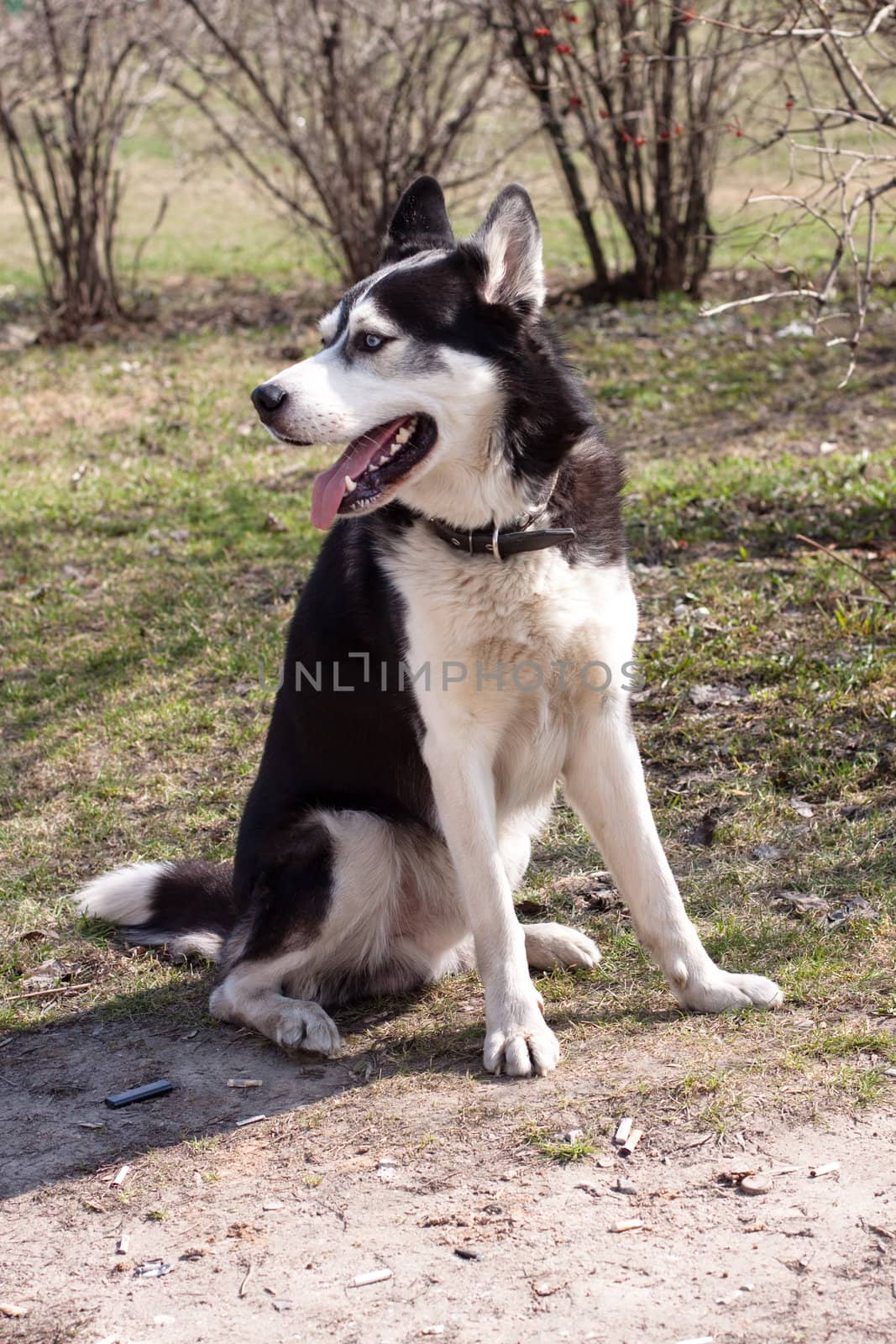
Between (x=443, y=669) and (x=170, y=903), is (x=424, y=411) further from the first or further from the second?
(x=170, y=903)

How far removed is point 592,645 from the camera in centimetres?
314

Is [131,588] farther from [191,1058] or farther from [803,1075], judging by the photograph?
[803,1075]

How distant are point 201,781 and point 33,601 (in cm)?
203

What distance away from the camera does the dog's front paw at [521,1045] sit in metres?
3.06

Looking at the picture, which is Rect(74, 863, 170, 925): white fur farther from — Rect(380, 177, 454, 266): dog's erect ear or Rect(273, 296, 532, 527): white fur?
Rect(380, 177, 454, 266): dog's erect ear

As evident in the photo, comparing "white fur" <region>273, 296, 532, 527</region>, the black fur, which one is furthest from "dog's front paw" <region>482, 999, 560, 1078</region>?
"white fur" <region>273, 296, 532, 527</region>

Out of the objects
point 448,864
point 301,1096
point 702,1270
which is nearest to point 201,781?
point 448,864

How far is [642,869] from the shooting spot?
3.31 meters

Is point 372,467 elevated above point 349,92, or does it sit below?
below

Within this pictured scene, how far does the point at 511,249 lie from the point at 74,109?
820cm

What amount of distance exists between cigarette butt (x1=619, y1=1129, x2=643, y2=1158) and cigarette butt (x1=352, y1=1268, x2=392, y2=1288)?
1.84 feet

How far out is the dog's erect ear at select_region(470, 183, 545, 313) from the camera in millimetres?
3109

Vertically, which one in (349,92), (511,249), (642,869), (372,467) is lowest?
(642,869)

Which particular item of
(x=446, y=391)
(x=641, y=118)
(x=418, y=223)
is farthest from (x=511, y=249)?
(x=641, y=118)
